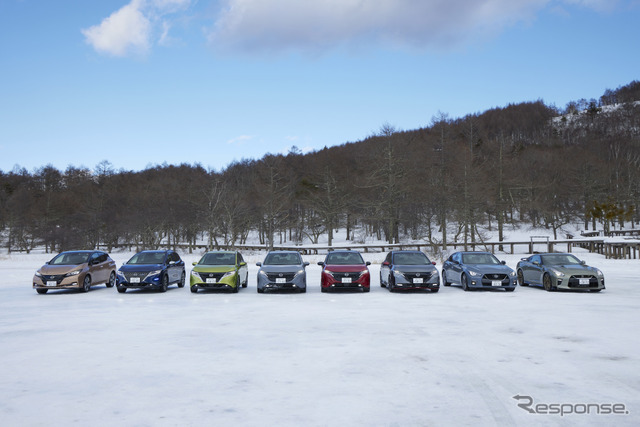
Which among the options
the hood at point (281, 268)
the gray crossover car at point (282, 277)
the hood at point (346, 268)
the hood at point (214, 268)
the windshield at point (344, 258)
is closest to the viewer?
the gray crossover car at point (282, 277)

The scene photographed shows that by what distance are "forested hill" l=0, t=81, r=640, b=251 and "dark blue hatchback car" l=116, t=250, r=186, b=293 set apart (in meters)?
32.6

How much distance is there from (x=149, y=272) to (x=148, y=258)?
180cm

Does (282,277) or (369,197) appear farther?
(369,197)

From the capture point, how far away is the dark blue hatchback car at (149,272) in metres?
18.9

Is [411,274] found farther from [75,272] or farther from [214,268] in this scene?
[75,272]

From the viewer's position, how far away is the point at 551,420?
4895 millimetres

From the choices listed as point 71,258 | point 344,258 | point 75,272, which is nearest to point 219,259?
point 344,258

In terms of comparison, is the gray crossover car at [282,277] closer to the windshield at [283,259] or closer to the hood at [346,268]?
the windshield at [283,259]

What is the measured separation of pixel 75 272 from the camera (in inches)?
765

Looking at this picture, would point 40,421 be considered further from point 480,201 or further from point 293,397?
point 480,201

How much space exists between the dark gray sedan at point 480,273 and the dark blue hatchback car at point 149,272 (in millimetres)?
11474

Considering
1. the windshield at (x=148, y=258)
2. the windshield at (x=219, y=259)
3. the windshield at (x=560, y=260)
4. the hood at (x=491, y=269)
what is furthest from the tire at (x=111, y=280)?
the windshield at (x=560, y=260)

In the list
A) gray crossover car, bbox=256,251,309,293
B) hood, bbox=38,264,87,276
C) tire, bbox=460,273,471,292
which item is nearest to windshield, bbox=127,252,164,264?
hood, bbox=38,264,87,276

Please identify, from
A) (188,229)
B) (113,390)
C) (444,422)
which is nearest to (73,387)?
(113,390)
